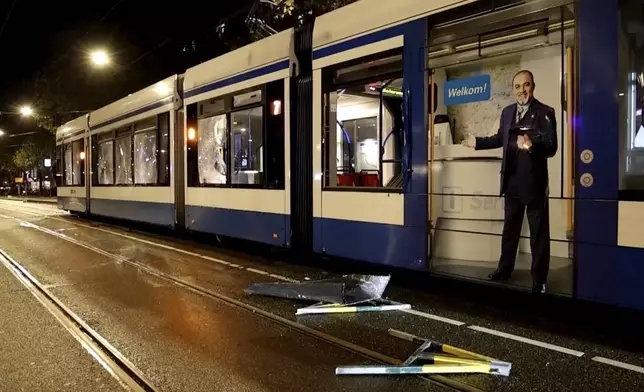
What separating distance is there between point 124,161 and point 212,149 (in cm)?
571

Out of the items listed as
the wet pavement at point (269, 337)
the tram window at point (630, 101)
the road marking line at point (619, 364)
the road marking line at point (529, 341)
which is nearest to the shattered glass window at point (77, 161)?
the wet pavement at point (269, 337)

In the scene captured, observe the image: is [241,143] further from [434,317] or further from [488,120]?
[434,317]

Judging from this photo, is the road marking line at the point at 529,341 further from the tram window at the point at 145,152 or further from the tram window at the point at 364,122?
the tram window at the point at 145,152

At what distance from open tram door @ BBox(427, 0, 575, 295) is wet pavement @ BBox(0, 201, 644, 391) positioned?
36.3 inches

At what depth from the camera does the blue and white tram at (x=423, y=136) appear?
5133mm

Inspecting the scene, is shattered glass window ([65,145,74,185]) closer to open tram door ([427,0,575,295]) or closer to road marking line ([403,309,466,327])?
open tram door ([427,0,575,295])

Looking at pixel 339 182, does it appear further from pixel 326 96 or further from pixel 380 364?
pixel 380 364

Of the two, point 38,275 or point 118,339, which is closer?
point 118,339

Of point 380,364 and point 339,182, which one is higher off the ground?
point 339,182

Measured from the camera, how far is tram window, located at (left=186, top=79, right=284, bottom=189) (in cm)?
930

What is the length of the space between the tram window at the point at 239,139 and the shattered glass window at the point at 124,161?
4.11 m

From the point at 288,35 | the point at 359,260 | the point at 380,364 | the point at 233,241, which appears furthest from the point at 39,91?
the point at 380,364

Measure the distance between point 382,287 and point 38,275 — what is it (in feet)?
18.8

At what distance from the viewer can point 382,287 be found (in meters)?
6.77
